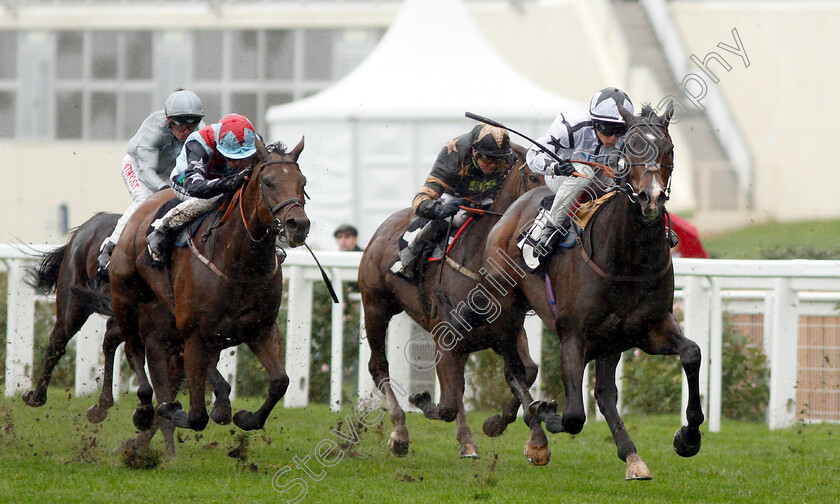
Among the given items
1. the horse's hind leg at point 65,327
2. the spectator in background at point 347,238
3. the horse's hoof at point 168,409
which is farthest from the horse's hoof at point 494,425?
the spectator in background at point 347,238

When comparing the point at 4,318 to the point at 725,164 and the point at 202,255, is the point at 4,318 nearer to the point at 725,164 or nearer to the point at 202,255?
the point at 202,255

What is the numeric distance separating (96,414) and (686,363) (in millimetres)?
4006

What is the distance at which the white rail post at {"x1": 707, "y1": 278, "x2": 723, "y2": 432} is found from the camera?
8250mm

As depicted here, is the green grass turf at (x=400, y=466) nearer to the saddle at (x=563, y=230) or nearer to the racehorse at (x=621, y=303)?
the racehorse at (x=621, y=303)

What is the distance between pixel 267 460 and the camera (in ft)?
22.3

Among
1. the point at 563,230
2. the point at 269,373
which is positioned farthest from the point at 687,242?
the point at 269,373

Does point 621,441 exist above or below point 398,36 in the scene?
below

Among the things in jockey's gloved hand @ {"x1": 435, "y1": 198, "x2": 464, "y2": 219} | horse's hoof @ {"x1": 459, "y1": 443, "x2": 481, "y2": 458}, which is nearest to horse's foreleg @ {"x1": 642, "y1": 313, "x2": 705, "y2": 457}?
jockey's gloved hand @ {"x1": 435, "y1": 198, "x2": 464, "y2": 219}

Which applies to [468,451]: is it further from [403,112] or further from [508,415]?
[403,112]

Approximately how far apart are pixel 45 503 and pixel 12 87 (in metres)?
14.8

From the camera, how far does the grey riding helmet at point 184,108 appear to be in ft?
23.5

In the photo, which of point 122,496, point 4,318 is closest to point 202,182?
point 122,496

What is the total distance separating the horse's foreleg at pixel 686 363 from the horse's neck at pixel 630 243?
297 mm

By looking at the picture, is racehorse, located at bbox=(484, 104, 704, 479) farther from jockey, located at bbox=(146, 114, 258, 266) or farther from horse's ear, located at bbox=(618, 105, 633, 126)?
jockey, located at bbox=(146, 114, 258, 266)
